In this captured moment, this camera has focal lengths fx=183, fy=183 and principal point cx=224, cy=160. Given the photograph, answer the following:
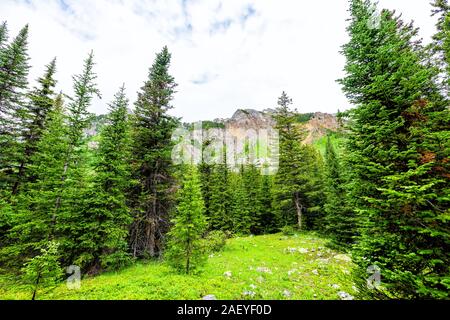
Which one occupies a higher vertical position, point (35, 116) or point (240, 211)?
point (35, 116)

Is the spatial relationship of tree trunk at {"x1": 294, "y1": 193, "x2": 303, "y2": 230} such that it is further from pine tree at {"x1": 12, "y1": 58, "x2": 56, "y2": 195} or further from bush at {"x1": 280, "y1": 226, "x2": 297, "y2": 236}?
pine tree at {"x1": 12, "y1": 58, "x2": 56, "y2": 195}

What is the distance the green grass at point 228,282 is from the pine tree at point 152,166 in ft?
7.92

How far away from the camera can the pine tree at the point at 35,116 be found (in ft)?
51.3

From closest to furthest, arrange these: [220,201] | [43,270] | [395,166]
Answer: [395,166]
[43,270]
[220,201]

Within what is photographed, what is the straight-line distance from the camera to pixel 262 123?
152875mm

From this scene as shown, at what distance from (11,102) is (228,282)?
22199 mm

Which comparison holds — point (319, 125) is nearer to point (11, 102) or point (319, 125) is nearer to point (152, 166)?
point (152, 166)

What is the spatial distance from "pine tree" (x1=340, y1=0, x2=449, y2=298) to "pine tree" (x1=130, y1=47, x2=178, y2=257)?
13.0 m

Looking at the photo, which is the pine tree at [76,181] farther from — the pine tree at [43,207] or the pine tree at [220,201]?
the pine tree at [220,201]

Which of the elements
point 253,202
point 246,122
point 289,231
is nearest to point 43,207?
point 289,231

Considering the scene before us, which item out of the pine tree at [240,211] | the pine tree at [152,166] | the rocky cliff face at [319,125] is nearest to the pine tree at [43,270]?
the pine tree at [152,166]

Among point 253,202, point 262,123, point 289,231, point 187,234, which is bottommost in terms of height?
point 289,231

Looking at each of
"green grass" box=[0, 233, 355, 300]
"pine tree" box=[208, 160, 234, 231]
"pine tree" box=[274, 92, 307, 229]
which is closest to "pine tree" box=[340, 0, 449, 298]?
"green grass" box=[0, 233, 355, 300]

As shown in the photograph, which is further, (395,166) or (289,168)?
(289,168)
